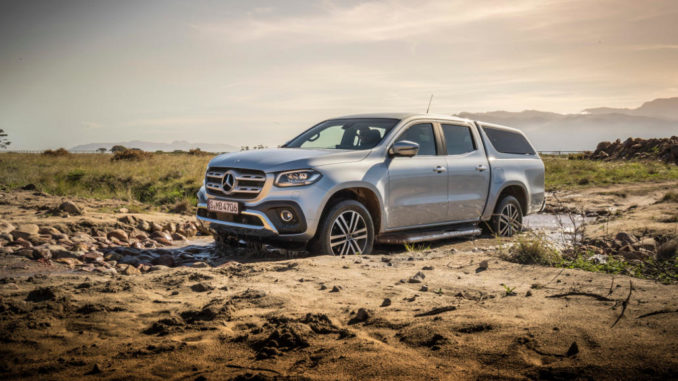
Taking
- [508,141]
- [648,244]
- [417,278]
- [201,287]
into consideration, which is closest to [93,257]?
[201,287]

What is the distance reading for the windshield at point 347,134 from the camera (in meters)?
7.60

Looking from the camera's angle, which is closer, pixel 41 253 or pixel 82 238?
pixel 41 253

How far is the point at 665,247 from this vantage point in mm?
6715

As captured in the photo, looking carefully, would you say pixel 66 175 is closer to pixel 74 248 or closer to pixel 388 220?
pixel 74 248

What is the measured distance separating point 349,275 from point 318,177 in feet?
4.51

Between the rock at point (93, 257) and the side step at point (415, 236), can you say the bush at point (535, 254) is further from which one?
the rock at point (93, 257)

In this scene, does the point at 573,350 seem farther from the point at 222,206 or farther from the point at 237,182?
the point at 222,206

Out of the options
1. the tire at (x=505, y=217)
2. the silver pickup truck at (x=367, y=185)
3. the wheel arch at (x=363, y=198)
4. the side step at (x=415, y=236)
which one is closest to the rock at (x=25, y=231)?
the silver pickup truck at (x=367, y=185)

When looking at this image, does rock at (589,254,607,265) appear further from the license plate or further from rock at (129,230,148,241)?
rock at (129,230,148,241)

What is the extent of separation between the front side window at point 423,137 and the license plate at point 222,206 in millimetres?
2547

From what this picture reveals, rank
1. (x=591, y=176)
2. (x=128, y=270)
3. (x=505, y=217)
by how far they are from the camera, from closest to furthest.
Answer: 1. (x=128, y=270)
2. (x=505, y=217)
3. (x=591, y=176)

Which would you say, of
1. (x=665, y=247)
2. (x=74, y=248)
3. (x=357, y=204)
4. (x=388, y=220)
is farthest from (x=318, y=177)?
(x=665, y=247)

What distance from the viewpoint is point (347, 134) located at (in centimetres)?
789

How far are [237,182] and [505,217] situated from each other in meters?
4.45
